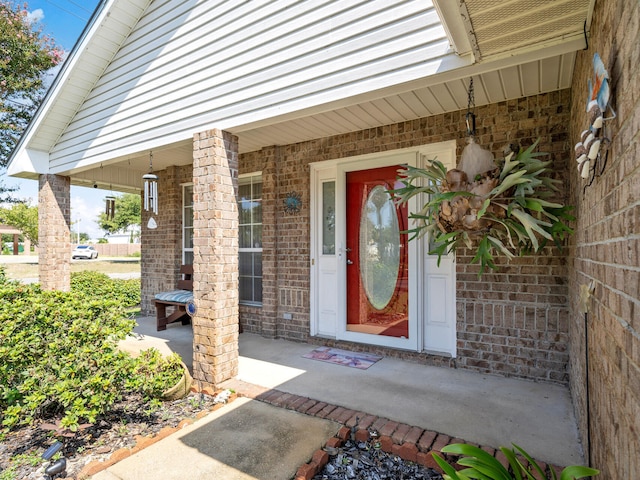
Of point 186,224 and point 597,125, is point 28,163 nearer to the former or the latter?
point 186,224

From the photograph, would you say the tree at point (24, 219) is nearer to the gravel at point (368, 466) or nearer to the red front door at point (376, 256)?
the red front door at point (376, 256)

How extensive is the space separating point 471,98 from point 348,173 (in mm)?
1753

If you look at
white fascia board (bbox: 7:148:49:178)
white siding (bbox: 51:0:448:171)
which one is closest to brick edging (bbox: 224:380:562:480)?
white siding (bbox: 51:0:448:171)

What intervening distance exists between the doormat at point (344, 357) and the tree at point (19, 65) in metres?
9.83

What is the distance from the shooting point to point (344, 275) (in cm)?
461

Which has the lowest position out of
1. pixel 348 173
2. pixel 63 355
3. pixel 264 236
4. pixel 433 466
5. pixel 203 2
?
pixel 433 466

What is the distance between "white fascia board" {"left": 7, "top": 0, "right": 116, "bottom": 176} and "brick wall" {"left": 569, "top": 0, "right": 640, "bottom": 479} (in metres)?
5.09

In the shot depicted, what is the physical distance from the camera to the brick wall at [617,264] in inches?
41.4

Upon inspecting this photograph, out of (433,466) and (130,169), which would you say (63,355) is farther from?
(130,169)

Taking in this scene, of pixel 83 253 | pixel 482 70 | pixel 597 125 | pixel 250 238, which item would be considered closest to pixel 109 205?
pixel 250 238

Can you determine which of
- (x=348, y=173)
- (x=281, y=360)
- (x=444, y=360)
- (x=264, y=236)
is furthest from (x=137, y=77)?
(x=444, y=360)

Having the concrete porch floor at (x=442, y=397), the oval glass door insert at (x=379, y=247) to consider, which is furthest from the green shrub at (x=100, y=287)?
the oval glass door insert at (x=379, y=247)

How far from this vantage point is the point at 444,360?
3.84 meters

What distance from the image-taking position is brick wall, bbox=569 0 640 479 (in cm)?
105
